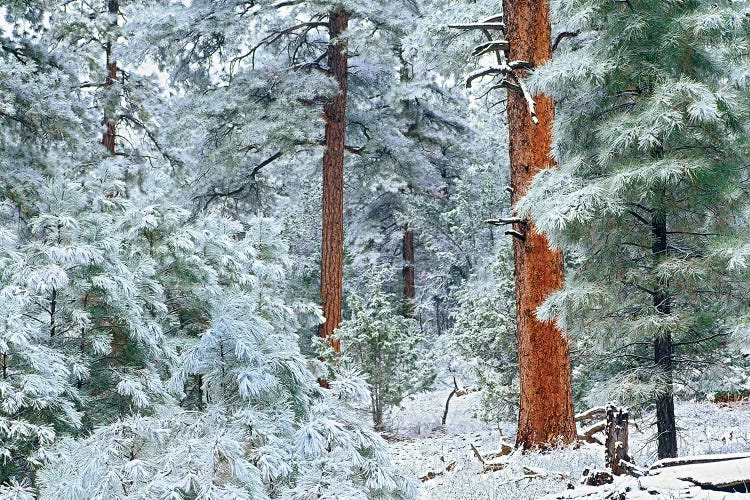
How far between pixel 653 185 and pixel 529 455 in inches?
109

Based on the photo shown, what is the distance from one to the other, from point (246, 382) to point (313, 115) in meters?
9.27

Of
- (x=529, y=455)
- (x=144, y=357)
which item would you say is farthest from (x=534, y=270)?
(x=144, y=357)

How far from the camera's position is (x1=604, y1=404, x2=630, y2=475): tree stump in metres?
3.51

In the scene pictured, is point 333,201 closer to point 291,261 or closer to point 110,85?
point 291,261

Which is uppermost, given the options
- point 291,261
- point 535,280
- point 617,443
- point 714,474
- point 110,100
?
point 110,100

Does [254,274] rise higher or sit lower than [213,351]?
higher

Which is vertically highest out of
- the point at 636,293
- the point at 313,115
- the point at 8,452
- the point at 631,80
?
the point at 313,115

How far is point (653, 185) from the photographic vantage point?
443cm

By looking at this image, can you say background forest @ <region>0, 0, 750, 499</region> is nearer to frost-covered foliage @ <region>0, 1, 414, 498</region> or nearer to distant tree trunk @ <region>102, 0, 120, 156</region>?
frost-covered foliage @ <region>0, 1, 414, 498</region>

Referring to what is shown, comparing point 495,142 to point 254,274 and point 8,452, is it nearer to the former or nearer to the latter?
point 254,274

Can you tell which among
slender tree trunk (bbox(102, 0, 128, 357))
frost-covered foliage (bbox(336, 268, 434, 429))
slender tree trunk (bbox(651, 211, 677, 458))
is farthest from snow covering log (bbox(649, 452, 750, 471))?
slender tree trunk (bbox(102, 0, 128, 357))

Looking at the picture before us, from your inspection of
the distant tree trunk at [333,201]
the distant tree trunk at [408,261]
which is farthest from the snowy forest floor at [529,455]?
the distant tree trunk at [408,261]

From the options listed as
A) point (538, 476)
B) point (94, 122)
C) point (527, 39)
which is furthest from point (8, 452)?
point (94, 122)

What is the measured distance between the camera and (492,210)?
13.0 meters
